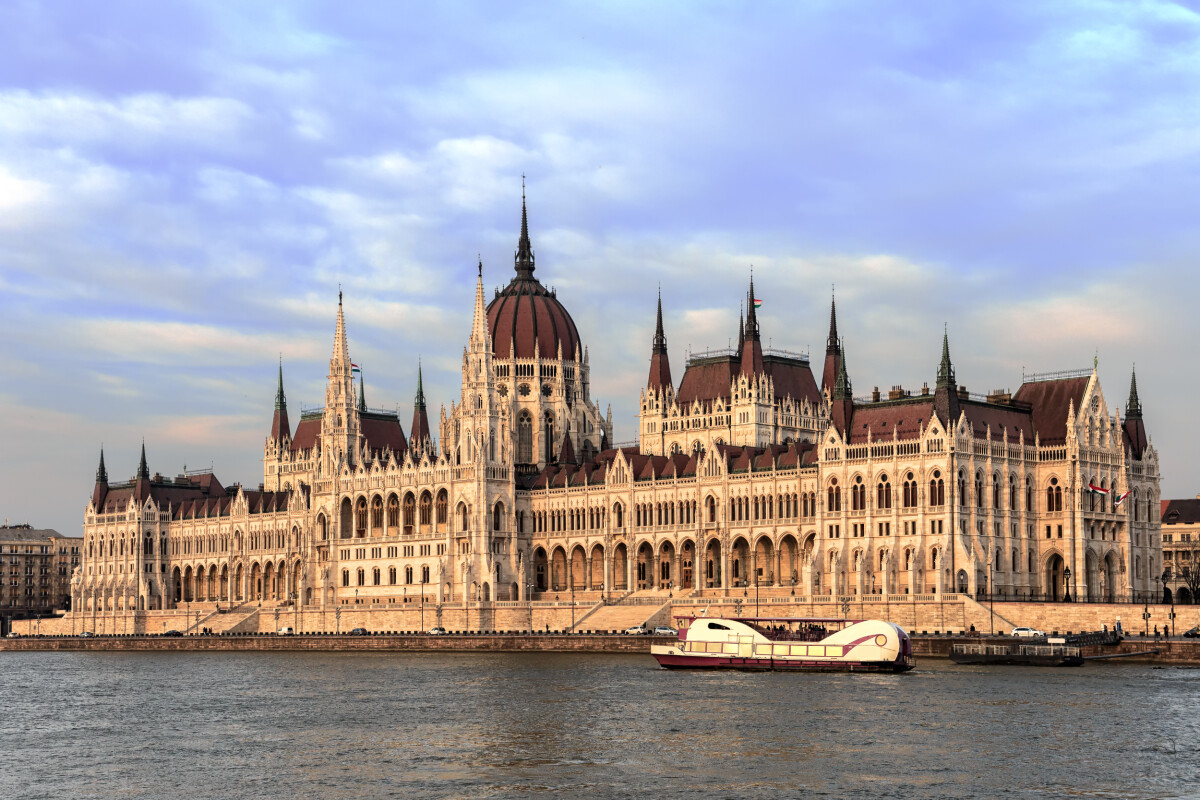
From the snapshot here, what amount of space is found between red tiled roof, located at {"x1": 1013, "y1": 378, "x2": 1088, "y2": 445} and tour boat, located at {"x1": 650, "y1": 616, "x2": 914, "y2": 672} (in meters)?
37.8

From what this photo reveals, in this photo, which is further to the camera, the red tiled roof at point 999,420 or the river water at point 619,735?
the red tiled roof at point 999,420

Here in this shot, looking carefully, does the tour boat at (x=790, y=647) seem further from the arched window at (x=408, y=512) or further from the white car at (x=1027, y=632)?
the arched window at (x=408, y=512)

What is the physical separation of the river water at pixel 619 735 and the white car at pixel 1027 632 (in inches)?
386

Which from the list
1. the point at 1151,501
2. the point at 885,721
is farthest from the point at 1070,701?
the point at 1151,501

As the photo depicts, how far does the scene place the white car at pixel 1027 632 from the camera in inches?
5094

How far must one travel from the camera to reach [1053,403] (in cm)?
15588

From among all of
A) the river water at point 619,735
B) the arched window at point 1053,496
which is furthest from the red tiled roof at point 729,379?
the river water at point 619,735

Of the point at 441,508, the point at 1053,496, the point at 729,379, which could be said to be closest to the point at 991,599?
the point at 1053,496

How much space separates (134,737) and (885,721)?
34960 mm

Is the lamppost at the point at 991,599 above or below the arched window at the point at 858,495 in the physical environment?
below

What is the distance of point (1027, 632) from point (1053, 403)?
29742 mm

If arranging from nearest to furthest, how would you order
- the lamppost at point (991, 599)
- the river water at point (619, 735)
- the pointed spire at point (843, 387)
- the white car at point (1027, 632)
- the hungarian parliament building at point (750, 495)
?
the river water at point (619, 735) → the white car at point (1027, 632) → the lamppost at point (991, 599) → the hungarian parliament building at point (750, 495) → the pointed spire at point (843, 387)

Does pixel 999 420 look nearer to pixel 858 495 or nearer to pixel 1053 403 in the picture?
pixel 1053 403

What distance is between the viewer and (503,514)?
7215 inches
